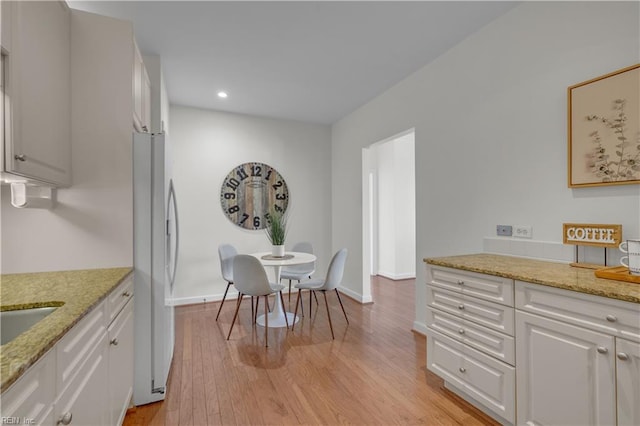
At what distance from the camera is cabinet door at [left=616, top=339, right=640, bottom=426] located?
1202 millimetres

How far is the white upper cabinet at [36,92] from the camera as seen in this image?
4.09 ft

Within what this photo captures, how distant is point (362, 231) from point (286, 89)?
2.02m

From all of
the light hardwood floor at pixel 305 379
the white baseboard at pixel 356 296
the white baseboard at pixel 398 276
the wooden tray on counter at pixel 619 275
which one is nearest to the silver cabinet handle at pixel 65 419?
the light hardwood floor at pixel 305 379

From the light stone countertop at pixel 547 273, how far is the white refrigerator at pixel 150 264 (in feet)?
5.91

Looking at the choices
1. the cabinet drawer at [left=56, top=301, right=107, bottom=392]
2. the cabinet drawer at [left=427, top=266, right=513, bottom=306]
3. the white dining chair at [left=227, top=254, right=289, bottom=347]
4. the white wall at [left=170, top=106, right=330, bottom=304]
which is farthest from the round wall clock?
the cabinet drawer at [left=56, top=301, right=107, bottom=392]

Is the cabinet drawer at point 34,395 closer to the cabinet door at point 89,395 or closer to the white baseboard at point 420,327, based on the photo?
the cabinet door at point 89,395

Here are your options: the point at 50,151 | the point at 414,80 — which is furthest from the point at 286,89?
the point at 50,151

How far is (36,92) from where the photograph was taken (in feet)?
4.70

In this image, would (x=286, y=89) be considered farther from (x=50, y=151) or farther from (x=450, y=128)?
(x=50, y=151)

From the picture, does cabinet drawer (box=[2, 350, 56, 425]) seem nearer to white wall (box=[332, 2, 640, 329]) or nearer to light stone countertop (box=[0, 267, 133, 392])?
light stone countertop (box=[0, 267, 133, 392])

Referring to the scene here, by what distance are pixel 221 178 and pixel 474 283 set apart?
136 inches

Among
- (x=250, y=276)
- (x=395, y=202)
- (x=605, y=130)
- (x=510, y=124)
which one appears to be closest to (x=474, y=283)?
(x=605, y=130)

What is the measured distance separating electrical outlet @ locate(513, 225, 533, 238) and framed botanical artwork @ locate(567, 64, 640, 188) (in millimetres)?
374

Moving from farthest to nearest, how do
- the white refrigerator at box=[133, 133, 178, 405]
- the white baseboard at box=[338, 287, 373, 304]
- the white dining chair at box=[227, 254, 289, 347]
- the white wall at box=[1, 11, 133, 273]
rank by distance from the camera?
1. the white baseboard at box=[338, 287, 373, 304]
2. the white dining chair at box=[227, 254, 289, 347]
3. the white refrigerator at box=[133, 133, 178, 405]
4. the white wall at box=[1, 11, 133, 273]
